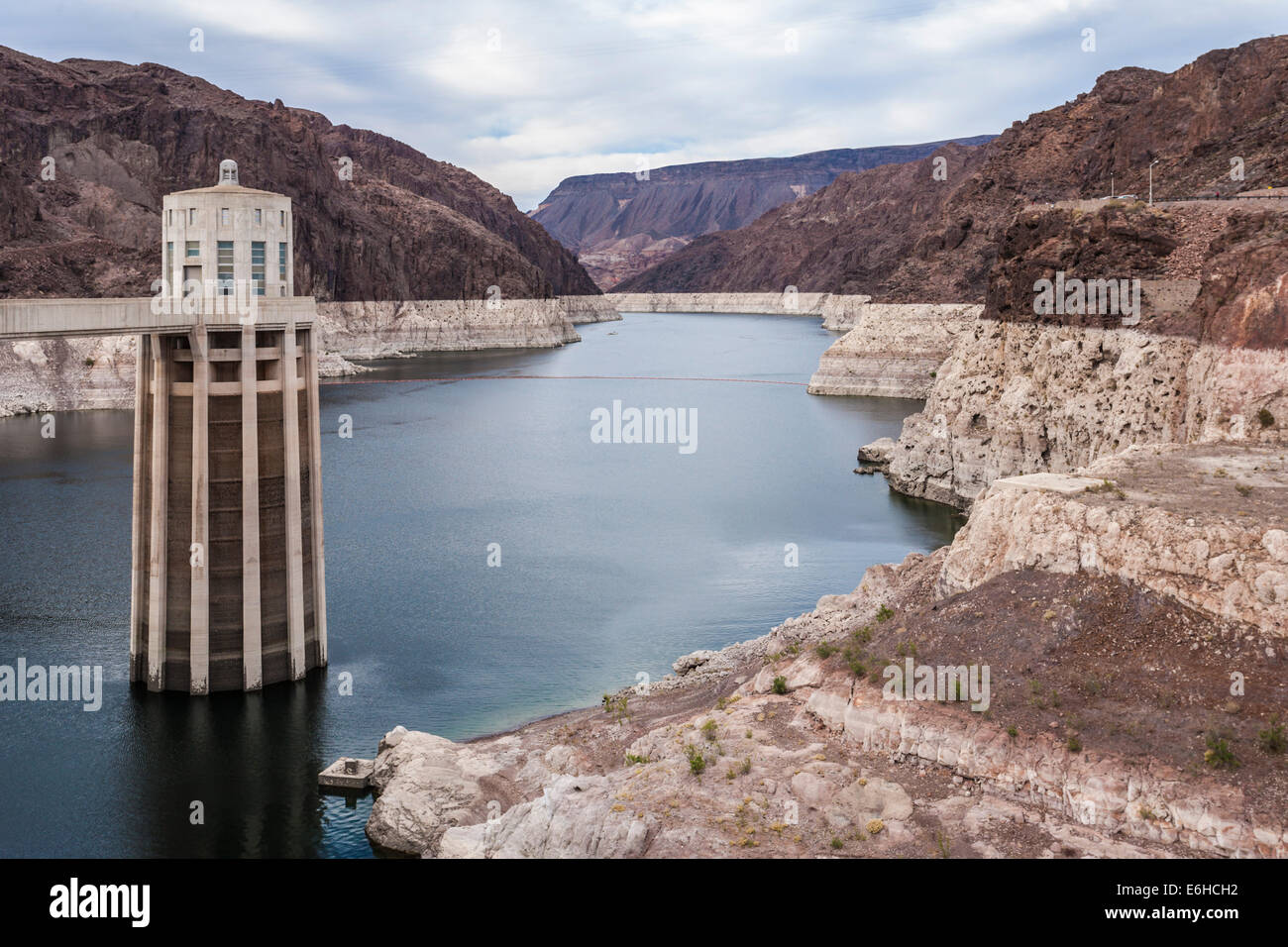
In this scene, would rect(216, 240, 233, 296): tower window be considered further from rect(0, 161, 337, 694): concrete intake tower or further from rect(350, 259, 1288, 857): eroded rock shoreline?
rect(350, 259, 1288, 857): eroded rock shoreline

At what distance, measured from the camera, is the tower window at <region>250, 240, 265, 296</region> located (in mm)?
28734

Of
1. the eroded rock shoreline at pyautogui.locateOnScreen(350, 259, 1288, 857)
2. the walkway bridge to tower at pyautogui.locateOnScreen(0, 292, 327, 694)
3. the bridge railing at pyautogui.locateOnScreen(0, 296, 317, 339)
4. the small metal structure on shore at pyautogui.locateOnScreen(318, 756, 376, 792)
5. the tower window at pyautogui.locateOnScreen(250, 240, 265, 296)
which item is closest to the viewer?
the eroded rock shoreline at pyautogui.locateOnScreen(350, 259, 1288, 857)

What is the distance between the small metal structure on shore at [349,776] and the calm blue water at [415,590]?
46 cm

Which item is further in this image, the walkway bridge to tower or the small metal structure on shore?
the walkway bridge to tower

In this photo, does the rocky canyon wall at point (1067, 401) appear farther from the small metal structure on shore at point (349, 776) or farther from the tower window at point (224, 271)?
the tower window at point (224, 271)

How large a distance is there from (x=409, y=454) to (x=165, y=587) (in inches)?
1848

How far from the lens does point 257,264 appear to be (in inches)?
1136

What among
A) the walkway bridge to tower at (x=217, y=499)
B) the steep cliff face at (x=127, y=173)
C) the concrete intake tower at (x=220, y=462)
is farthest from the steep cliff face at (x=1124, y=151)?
the steep cliff face at (x=127, y=173)

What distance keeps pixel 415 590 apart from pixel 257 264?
1432 centimetres

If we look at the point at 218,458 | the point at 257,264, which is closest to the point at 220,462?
the point at 218,458

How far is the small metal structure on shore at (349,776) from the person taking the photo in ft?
79.9

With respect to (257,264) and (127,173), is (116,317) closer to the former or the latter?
(257,264)

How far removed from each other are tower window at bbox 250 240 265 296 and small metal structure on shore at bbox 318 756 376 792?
11.2m

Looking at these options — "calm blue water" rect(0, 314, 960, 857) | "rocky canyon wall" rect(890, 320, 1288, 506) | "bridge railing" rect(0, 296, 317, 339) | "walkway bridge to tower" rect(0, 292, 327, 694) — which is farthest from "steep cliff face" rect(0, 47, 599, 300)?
"bridge railing" rect(0, 296, 317, 339)
